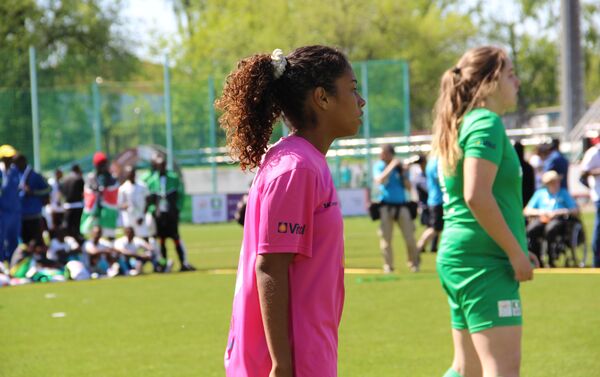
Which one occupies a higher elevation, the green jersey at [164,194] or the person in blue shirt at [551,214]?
the green jersey at [164,194]

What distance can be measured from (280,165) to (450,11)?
71.0 meters

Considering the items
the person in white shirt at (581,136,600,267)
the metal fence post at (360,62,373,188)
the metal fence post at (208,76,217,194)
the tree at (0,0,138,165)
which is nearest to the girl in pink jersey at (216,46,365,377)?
the person in white shirt at (581,136,600,267)

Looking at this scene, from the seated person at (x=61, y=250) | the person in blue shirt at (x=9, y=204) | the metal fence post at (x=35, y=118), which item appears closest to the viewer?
the person in blue shirt at (x=9, y=204)

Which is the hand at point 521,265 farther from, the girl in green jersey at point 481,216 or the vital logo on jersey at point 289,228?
the vital logo on jersey at point 289,228

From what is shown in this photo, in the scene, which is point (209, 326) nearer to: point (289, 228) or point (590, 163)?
point (590, 163)

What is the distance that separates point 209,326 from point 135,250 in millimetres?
7743

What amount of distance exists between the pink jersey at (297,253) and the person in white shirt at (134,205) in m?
15.4

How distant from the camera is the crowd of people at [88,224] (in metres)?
17.8

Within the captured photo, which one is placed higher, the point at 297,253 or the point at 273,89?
the point at 273,89

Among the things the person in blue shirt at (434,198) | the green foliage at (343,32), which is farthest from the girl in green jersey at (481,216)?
the green foliage at (343,32)

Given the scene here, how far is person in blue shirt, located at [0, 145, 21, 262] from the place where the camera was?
17422 mm

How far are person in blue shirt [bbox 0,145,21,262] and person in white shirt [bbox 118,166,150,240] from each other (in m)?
1.93

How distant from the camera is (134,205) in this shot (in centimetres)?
1897

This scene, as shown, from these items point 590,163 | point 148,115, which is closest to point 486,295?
point 590,163
